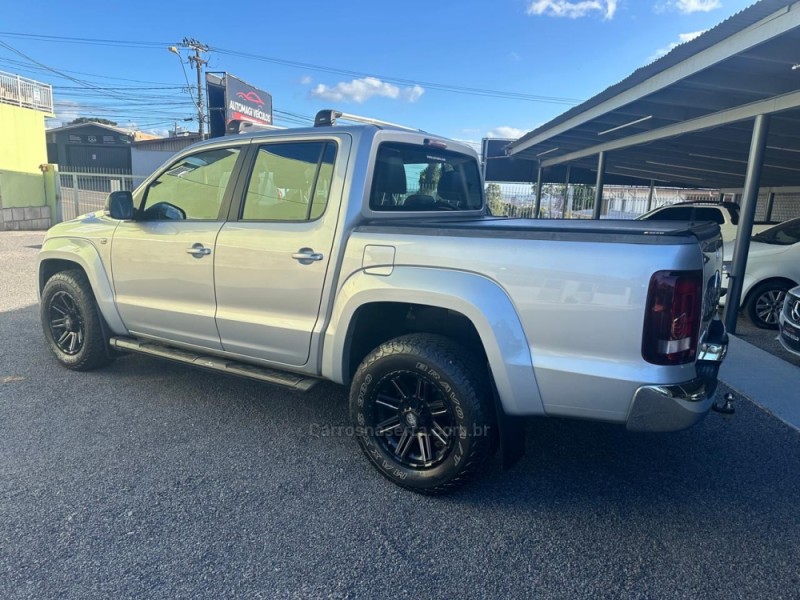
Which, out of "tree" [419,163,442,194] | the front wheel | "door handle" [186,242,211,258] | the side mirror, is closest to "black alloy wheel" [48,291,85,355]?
the side mirror

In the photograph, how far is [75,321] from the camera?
180 inches

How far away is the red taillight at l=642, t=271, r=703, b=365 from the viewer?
2262mm

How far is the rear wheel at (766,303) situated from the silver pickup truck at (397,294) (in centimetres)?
Answer: 481

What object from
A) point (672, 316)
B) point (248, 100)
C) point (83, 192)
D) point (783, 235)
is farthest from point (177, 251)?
point (248, 100)

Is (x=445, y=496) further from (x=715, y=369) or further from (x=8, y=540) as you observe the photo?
(x=8, y=540)

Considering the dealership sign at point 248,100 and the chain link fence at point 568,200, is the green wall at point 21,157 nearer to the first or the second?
the dealership sign at point 248,100

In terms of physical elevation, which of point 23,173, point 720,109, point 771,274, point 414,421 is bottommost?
point 414,421

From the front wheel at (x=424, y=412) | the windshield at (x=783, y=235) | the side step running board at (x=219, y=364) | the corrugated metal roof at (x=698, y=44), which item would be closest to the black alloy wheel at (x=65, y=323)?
the side step running board at (x=219, y=364)

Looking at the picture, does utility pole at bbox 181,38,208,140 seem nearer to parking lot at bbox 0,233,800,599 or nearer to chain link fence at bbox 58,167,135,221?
chain link fence at bbox 58,167,135,221

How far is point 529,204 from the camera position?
21766 mm

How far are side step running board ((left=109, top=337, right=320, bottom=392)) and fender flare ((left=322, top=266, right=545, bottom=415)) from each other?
0.89 metres

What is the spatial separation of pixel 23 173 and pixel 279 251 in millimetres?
18077

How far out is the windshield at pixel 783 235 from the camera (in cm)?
703

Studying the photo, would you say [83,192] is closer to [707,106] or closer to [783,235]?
[707,106]
